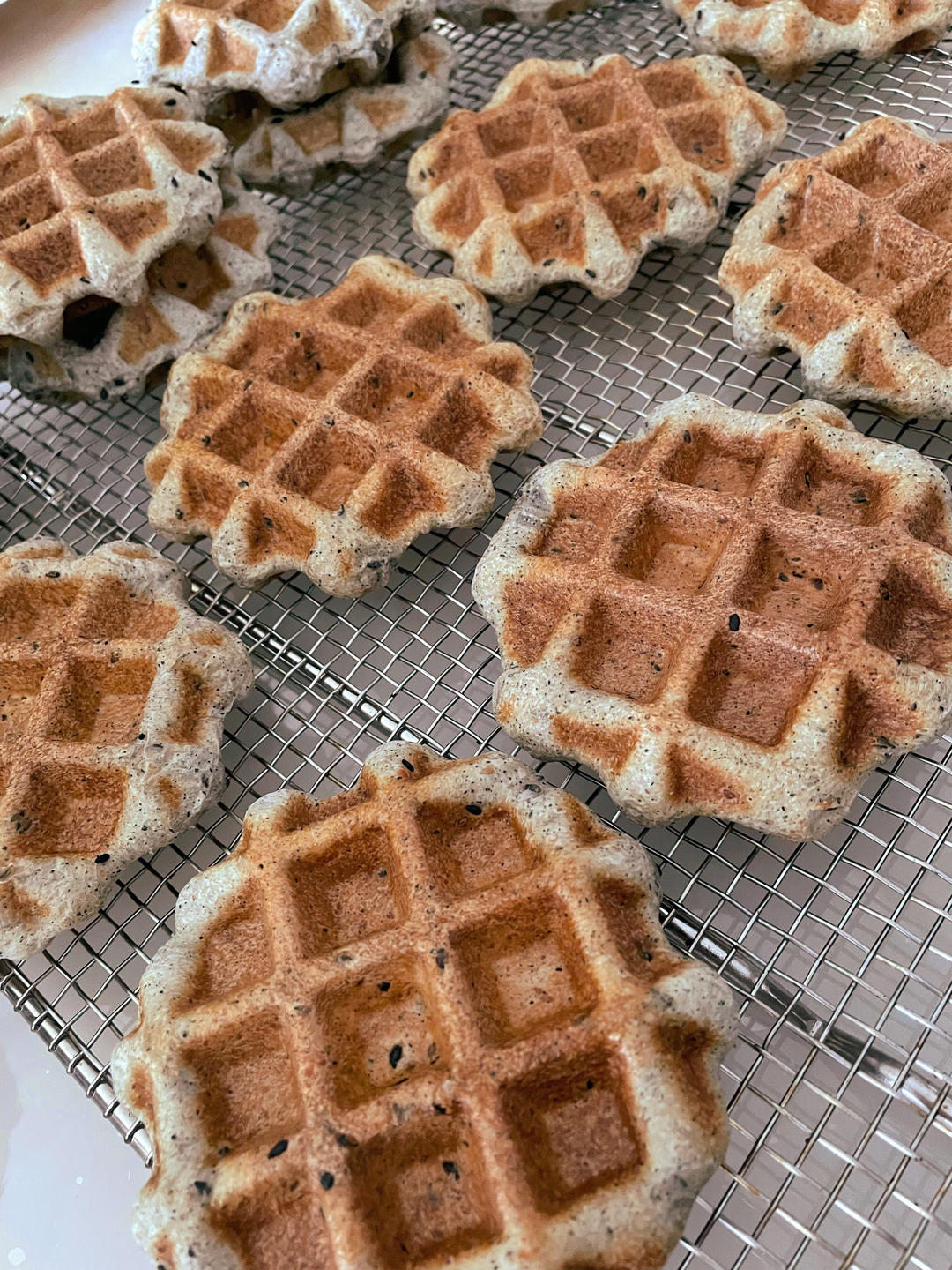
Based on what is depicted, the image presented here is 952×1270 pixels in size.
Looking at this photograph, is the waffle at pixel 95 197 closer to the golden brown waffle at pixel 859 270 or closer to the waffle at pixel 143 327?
the waffle at pixel 143 327

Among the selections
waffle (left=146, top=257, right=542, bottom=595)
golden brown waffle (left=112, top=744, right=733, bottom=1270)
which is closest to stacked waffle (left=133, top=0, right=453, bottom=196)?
waffle (left=146, top=257, right=542, bottom=595)

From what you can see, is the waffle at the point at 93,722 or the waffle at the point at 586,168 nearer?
the waffle at the point at 93,722

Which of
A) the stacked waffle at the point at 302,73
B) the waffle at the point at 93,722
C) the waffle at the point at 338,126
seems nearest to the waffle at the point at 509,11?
the stacked waffle at the point at 302,73

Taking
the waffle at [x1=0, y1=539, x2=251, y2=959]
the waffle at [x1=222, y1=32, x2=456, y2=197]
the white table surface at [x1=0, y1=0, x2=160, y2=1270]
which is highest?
Result: the waffle at [x1=222, y1=32, x2=456, y2=197]

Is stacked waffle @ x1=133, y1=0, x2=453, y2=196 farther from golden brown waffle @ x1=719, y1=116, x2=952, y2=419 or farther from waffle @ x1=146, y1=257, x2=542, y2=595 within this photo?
golden brown waffle @ x1=719, y1=116, x2=952, y2=419

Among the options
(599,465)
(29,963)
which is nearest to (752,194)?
(599,465)
